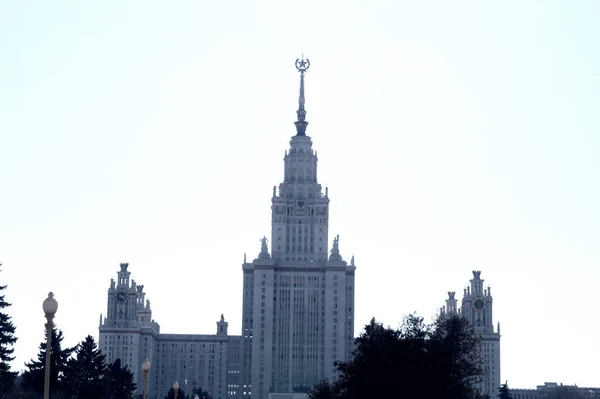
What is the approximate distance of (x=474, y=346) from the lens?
127 m

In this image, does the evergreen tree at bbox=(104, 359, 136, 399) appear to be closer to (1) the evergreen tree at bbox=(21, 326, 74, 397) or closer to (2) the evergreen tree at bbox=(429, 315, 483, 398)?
(1) the evergreen tree at bbox=(21, 326, 74, 397)

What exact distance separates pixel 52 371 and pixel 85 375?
19.4 m

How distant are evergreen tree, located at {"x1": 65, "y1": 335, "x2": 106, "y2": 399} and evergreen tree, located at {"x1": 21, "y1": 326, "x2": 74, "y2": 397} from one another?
827 mm

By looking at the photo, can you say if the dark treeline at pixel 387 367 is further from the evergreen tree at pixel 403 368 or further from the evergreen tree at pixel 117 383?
the evergreen tree at pixel 117 383

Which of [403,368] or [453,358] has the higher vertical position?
[453,358]

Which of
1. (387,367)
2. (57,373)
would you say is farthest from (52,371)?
(387,367)

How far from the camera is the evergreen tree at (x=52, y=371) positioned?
11131 centimetres

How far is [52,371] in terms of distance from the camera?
110000 millimetres

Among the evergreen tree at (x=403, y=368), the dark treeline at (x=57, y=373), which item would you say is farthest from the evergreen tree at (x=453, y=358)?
the dark treeline at (x=57, y=373)

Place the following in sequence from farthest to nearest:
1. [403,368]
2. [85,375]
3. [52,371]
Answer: [85,375], [52,371], [403,368]

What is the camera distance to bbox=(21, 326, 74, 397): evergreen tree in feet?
365

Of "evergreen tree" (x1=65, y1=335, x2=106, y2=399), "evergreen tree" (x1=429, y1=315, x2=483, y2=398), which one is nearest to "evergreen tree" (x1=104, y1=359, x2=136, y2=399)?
"evergreen tree" (x1=65, y1=335, x2=106, y2=399)

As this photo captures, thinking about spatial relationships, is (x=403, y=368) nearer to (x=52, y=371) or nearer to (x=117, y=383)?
(x=52, y=371)

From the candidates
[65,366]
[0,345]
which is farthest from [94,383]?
[0,345]
